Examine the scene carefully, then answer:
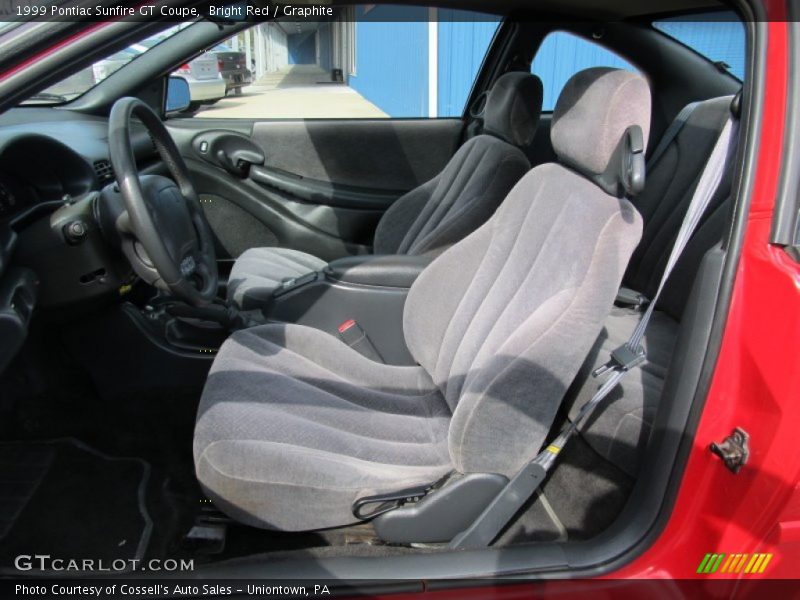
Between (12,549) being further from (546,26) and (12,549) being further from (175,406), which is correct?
(546,26)

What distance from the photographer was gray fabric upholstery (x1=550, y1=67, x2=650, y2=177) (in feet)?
4.24

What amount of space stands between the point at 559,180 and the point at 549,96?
2242mm

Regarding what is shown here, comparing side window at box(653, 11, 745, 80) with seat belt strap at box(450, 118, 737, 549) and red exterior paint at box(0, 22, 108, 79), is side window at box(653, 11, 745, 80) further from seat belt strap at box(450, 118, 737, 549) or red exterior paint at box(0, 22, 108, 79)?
red exterior paint at box(0, 22, 108, 79)

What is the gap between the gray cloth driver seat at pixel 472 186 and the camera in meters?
2.20

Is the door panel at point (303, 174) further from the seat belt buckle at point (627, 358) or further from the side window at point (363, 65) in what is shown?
the seat belt buckle at point (627, 358)

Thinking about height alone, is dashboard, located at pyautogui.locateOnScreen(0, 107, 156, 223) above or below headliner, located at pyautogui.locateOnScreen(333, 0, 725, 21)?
below

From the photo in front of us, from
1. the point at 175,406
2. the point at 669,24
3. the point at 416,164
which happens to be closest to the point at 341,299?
the point at 175,406

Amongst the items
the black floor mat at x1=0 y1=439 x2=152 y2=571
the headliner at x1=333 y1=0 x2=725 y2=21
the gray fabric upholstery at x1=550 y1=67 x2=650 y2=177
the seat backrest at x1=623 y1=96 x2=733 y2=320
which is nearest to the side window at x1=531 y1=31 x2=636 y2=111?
the headliner at x1=333 y1=0 x2=725 y2=21

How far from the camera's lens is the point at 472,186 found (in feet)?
A: 7.52

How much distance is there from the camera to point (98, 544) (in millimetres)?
1561

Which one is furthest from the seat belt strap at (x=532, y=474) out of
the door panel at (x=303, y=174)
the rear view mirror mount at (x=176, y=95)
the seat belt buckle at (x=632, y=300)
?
the rear view mirror mount at (x=176, y=95)

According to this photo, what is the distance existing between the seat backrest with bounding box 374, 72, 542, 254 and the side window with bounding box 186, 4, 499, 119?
0.56m

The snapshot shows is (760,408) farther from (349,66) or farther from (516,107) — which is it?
(349,66)

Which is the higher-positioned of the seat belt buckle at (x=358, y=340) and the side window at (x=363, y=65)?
the side window at (x=363, y=65)
